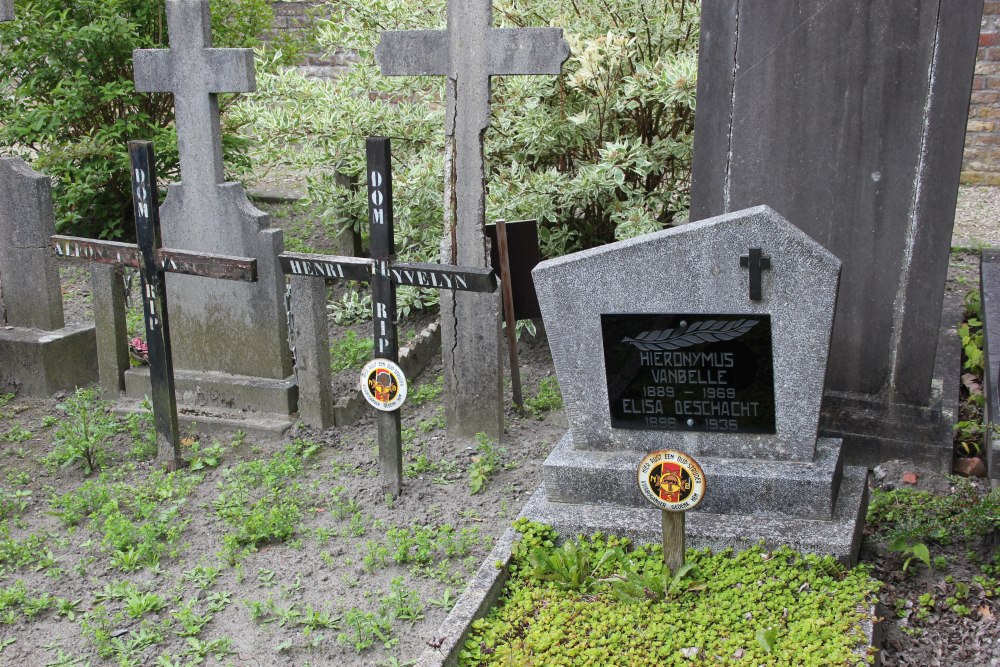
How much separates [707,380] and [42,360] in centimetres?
391

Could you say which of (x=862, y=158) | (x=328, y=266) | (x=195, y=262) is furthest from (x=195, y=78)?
(x=862, y=158)

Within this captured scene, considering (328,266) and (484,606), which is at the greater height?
(328,266)

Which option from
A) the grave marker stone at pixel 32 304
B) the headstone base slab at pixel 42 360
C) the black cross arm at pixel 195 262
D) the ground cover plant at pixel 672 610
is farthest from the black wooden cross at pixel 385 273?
the headstone base slab at pixel 42 360

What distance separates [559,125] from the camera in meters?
6.17

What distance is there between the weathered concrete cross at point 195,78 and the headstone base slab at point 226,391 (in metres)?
1.05

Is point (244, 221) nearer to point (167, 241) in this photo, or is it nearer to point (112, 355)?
point (167, 241)

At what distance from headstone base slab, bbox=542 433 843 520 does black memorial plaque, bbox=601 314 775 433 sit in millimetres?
156

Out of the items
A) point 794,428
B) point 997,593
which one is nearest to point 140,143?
point 794,428

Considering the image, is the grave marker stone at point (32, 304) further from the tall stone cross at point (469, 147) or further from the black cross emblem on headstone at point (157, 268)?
the tall stone cross at point (469, 147)

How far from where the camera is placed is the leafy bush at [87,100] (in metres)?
7.40

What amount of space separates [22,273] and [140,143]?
1.66 meters

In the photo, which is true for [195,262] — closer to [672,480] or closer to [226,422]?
[226,422]

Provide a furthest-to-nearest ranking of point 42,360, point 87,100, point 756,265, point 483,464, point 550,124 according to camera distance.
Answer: point 87,100 → point 550,124 → point 42,360 → point 483,464 → point 756,265

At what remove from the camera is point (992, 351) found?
505 cm
